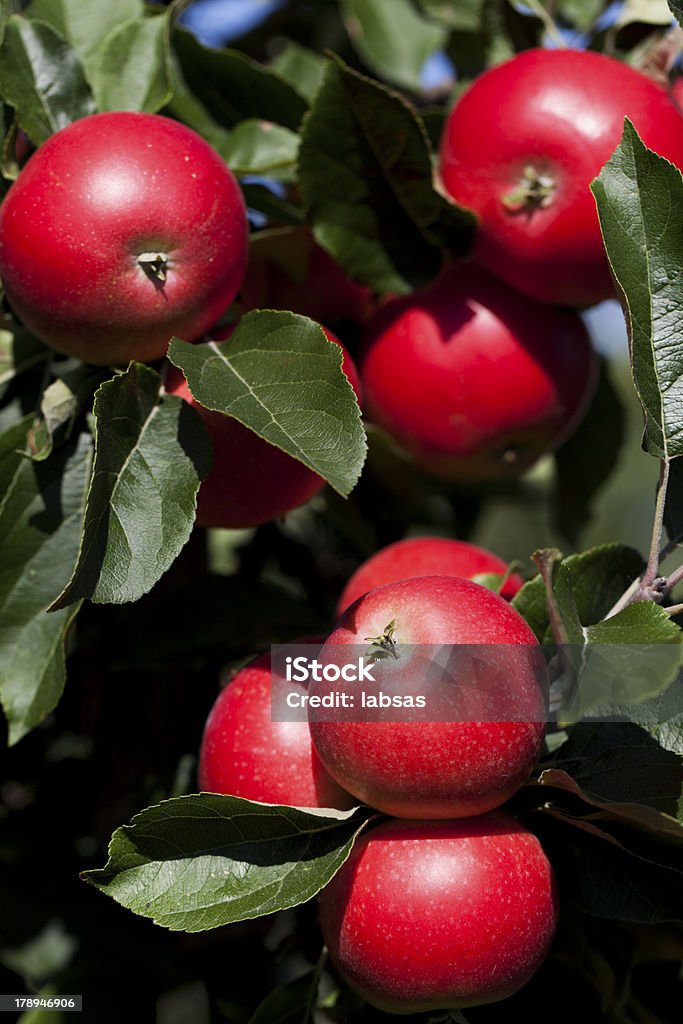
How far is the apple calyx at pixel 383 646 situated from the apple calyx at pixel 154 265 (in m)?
0.35

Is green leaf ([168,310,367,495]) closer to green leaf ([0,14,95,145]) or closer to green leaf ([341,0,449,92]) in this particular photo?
green leaf ([0,14,95,145])

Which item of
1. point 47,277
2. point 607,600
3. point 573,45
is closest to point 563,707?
point 607,600

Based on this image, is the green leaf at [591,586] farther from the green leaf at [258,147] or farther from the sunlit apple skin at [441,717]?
the green leaf at [258,147]

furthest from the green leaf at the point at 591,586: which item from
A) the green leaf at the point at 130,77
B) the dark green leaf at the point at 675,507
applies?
the green leaf at the point at 130,77

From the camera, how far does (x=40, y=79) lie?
1066 millimetres

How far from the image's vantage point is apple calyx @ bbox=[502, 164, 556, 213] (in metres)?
1.09

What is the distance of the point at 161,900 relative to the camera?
0.82m

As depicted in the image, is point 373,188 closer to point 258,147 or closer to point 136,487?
point 258,147

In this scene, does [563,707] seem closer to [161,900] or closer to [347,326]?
[161,900]

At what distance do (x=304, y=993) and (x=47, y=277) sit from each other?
68 centimetres

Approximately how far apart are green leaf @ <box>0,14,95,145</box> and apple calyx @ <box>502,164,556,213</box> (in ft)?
1.47

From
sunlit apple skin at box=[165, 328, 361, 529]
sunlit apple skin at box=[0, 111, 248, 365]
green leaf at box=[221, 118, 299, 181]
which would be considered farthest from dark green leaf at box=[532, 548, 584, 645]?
green leaf at box=[221, 118, 299, 181]

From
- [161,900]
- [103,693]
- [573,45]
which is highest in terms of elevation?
[573,45]
